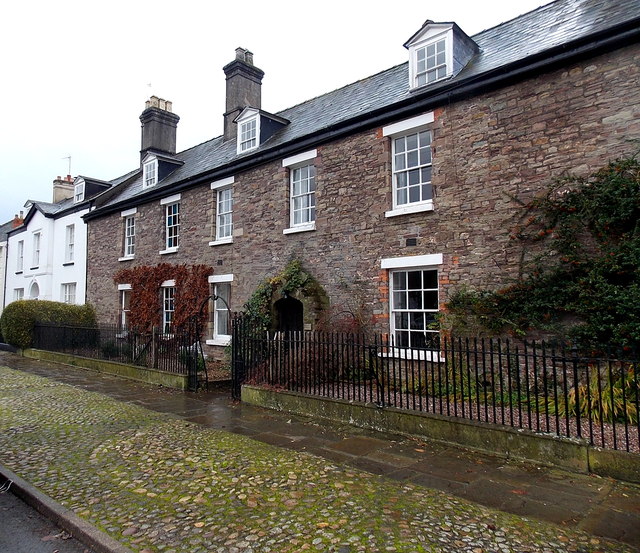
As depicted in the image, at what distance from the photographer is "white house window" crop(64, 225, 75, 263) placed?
22656 mm

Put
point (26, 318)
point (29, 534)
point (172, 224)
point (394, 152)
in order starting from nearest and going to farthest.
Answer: point (29, 534) → point (394, 152) → point (172, 224) → point (26, 318)

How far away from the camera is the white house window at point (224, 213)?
48.6 ft

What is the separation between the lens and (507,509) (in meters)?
4.32

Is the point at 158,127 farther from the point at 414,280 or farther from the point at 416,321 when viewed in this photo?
the point at 416,321

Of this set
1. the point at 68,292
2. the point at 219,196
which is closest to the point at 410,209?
the point at 219,196

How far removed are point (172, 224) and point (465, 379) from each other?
1222 cm

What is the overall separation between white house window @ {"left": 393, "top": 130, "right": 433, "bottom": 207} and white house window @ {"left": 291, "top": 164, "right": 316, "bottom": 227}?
2519mm

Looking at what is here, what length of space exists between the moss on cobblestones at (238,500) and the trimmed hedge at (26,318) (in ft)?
41.4

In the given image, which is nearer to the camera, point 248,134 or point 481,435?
point 481,435

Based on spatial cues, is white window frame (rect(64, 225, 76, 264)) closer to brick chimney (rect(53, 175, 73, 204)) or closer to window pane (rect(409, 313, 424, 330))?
brick chimney (rect(53, 175, 73, 204))

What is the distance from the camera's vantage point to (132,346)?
1309 centimetres

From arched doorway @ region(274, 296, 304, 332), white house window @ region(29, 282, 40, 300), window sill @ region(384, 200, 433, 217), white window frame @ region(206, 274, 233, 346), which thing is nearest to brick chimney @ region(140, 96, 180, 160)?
white window frame @ region(206, 274, 233, 346)

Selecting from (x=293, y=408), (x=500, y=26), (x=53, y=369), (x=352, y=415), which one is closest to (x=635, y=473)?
(x=352, y=415)

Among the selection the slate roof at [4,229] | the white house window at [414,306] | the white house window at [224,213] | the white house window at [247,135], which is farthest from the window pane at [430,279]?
the slate roof at [4,229]
